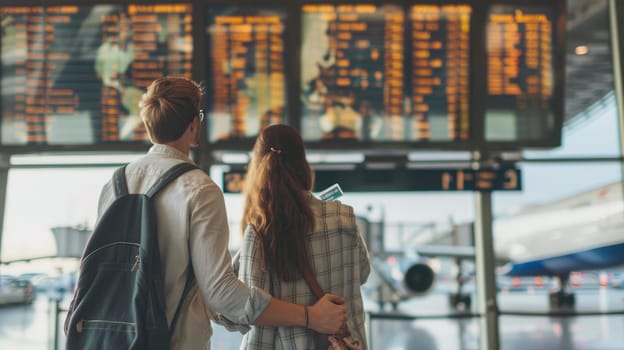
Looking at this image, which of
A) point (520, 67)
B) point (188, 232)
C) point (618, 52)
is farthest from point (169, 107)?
point (618, 52)

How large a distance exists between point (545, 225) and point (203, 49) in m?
9.77

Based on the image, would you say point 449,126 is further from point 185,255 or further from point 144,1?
point 185,255

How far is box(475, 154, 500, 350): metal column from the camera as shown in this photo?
16.1 feet

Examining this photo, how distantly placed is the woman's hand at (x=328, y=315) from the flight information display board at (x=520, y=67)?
10.6 ft

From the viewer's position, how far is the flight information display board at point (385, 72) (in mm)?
4684

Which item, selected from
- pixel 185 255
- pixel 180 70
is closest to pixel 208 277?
pixel 185 255

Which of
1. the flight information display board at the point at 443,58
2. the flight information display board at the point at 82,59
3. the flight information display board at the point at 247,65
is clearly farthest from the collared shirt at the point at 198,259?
the flight information display board at the point at 443,58

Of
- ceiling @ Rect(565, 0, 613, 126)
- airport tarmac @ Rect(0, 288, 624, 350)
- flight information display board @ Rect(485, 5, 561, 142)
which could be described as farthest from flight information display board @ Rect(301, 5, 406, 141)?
ceiling @ Rect(565, 0, 613, 126)

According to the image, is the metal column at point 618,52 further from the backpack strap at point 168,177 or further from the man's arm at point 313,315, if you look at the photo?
the backpack strap at point 168,177

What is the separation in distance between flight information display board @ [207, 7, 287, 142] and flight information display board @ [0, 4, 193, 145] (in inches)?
9.0

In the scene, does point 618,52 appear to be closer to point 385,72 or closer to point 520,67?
point 520,67

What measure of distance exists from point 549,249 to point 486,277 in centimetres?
830

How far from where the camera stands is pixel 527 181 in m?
5.00

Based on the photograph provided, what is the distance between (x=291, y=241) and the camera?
1.91 meters
